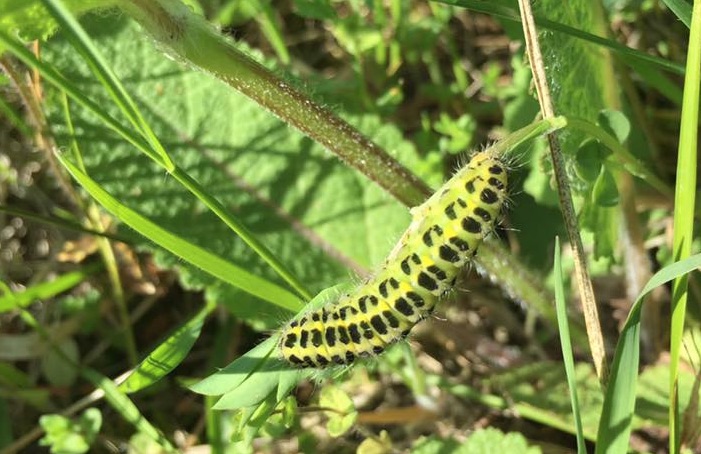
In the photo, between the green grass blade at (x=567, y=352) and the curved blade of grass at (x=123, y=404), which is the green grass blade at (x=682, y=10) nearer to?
the green grass blade at (x=567, y=352)

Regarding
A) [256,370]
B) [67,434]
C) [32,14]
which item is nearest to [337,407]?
[256,370]

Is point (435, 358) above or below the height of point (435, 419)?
above

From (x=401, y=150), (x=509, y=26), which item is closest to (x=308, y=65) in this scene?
(x=401, y=150)

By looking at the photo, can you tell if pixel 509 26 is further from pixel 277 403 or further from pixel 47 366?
pixel 47 366

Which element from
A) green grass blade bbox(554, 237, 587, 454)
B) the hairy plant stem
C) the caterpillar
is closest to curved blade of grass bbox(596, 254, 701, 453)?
green grass blade bbox(554, 237, 587, 454)

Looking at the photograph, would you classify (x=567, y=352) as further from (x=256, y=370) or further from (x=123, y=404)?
(x=123, y=404)

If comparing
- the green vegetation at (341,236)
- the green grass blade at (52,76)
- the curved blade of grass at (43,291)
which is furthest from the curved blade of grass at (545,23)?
the curved blade of grass at (43,291)
